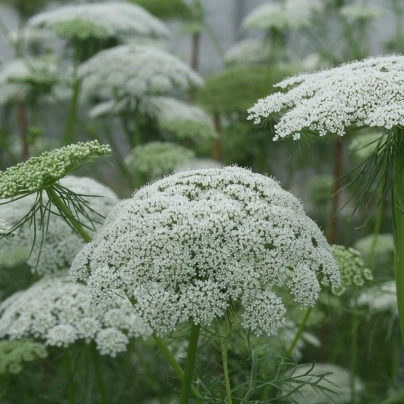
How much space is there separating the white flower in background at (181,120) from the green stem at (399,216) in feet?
7.28

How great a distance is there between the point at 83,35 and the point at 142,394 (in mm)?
2137

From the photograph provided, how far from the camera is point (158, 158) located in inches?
150

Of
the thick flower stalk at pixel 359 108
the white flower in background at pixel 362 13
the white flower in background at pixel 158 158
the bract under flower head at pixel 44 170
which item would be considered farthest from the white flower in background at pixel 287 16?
the bract under flower head at pixel 44 170

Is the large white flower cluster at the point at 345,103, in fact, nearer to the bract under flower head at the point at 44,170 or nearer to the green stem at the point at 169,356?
the bract under flower head at the point at 44,170

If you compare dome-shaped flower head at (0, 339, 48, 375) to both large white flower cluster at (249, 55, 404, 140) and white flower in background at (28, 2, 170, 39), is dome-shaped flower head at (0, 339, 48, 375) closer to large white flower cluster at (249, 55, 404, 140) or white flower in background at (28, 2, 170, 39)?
large white flower cluster at (249, 55, 404, 140)

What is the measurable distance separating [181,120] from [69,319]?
2.01m

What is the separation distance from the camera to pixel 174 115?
464 cm

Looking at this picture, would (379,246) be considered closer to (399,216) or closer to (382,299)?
(382,299)

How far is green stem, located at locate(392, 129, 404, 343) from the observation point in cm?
214

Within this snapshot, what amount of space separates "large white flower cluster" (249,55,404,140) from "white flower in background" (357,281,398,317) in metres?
1.22

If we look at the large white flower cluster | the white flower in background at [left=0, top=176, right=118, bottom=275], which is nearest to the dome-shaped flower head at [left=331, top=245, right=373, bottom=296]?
the large white flower cluster

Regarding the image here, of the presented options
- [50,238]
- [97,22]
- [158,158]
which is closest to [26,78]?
[97,22]

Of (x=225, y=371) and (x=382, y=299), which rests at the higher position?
(x=382, y=299)

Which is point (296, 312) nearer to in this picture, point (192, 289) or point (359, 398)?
point (359, 398)
